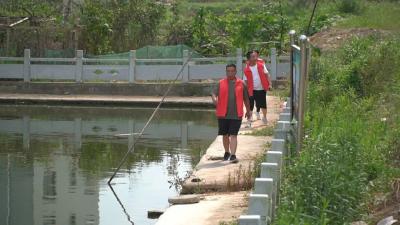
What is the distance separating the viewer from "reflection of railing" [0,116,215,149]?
2122 cm

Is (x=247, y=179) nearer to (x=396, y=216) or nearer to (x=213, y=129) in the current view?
(x=396, y=216)

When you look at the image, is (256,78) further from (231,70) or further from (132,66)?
(132,66)

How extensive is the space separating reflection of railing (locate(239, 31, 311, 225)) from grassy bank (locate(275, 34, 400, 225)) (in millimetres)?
151

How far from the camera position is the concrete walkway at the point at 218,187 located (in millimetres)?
11031

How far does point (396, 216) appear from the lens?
8.45m

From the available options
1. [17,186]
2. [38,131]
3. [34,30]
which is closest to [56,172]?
[17,186]

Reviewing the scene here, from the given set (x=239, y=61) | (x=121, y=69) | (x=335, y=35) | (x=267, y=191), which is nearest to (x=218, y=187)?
(x=267, y=191)

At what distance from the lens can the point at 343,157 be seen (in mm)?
9539

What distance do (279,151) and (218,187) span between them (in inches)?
94.5

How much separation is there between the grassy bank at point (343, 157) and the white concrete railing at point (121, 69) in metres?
12.6

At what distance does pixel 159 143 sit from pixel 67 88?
10898mm

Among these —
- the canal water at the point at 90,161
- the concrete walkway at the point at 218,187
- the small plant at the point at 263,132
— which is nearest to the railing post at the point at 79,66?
the canal water at the point at 90,161

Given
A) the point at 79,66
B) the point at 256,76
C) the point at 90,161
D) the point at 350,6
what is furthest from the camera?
the point at 350,6

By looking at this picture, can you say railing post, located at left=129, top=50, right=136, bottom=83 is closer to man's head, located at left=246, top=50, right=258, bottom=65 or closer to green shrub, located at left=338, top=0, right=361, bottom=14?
man's head, located at left=246, top=50, right=258, bottom=65
